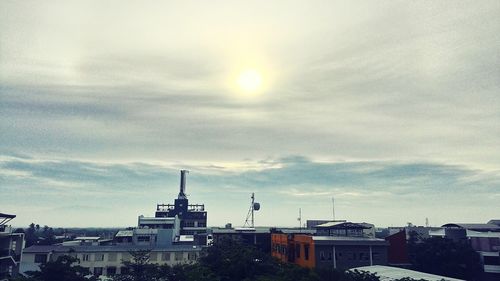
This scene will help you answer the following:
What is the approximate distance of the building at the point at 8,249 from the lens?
231 ft

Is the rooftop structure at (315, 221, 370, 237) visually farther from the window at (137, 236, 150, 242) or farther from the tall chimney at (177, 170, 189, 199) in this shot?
the tall chimney at (177, 170, 189, 199)

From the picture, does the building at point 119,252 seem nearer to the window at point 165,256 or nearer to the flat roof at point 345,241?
the window at point 165,256

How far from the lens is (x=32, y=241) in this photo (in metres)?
153

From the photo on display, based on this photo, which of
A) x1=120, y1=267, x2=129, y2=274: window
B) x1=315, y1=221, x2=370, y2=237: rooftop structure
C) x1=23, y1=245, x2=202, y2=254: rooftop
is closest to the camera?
x1=315, y1=221, x2=370, y2=237: rooftop structure

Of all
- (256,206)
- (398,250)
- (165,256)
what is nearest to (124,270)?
(165,256)

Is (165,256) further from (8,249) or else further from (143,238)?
(8,249)

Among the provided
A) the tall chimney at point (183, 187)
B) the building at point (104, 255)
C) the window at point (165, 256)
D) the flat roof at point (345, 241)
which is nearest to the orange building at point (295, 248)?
the flat roof at point (345, 241)

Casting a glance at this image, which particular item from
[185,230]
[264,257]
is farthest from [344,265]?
[185,230]

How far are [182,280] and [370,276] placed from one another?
28.3 m

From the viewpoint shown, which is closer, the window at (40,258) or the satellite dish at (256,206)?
the window at (40,258)

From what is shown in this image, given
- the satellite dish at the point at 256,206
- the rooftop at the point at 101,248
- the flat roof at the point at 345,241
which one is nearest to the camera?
the flat roof at the point at 345,241

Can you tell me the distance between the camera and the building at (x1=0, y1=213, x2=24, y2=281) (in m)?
70.3

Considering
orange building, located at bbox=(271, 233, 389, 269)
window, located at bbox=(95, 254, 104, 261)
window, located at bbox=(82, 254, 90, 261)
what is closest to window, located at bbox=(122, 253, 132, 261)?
window, located at bbox=(95, 254, 104, 261)

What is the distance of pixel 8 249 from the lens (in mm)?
72562
